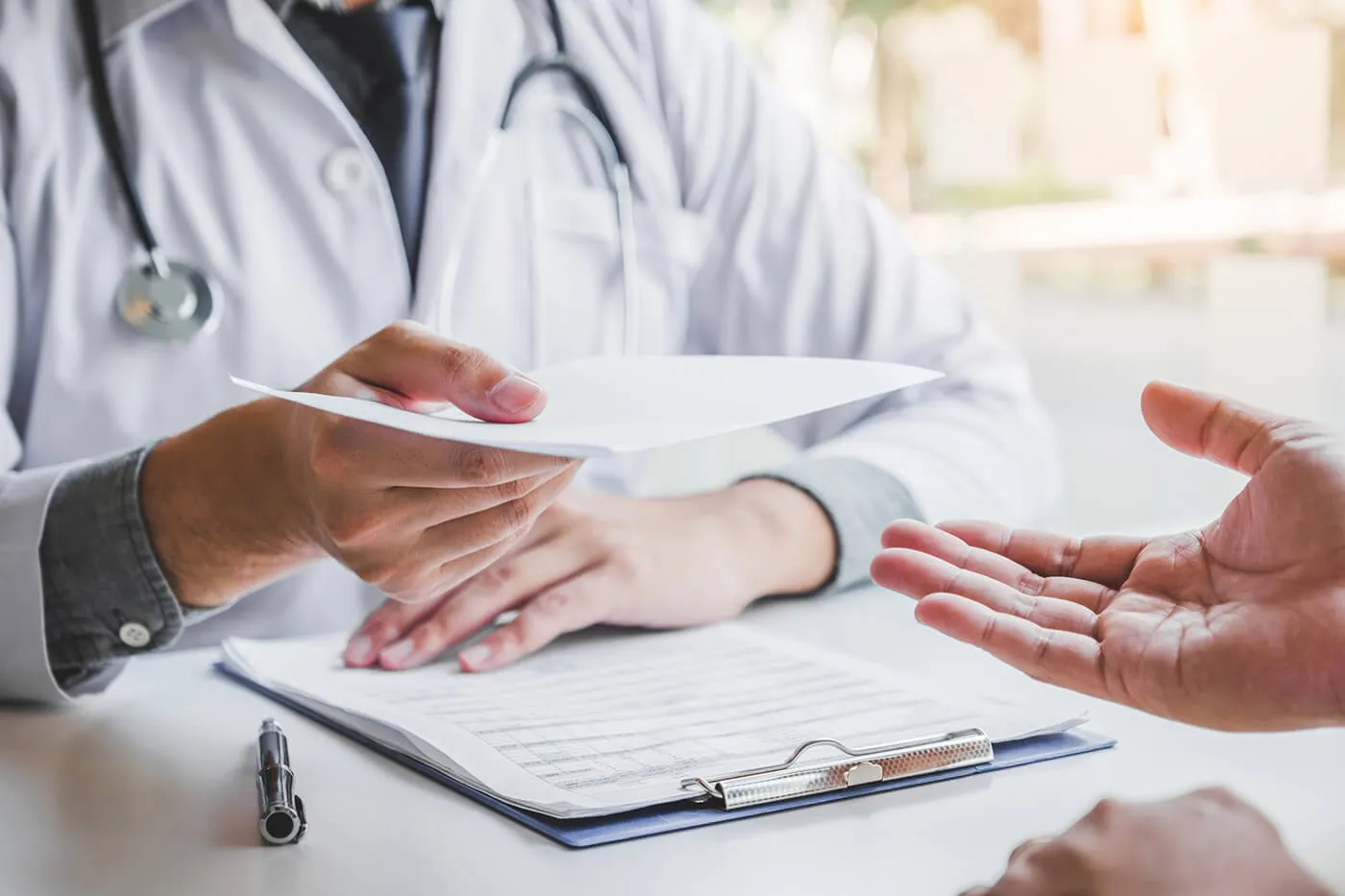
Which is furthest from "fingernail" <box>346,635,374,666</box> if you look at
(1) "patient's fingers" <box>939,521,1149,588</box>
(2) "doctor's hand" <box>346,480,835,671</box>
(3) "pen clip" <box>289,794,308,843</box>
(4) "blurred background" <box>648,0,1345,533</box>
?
(4) "blurred background" <box>648,0,1345,533</box>

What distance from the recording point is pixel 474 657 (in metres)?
0.73

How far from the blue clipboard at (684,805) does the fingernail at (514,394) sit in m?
0.16

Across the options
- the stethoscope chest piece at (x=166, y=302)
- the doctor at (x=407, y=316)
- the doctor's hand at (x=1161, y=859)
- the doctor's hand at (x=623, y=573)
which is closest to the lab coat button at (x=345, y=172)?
the doctor at (x=407, y=316)

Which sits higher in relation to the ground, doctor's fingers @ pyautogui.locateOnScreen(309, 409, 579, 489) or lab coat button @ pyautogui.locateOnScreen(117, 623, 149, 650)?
doctor's fingers @ pyautogui.locateOnScreen(309, 409, 579, 489)

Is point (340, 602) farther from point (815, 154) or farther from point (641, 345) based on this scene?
point (815, 154)

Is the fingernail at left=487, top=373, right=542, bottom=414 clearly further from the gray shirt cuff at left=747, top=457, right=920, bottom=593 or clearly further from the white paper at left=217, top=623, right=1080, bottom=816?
the gray shirt cuff at left=747, top=457, right=920, bottom=593

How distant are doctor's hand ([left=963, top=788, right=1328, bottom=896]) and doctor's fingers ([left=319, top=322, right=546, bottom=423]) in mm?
253

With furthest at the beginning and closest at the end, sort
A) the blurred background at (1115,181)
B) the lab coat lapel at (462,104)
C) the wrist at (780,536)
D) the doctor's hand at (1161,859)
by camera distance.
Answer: the blurred background at (1115,181) → the lab coat lapel at (462,104) → the wrist at (780,536) → the doctor's hand at (1161,859)

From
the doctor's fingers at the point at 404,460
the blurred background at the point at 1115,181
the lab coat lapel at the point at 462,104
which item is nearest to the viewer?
the doctor's fingers at the point at 404,460

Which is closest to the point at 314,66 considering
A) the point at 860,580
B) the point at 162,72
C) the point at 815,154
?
the point at 162,72

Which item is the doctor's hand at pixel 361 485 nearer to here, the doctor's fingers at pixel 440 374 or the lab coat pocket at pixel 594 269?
the doctor's fingers at pixel 440 374

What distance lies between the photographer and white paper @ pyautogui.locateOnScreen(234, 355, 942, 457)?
46 cm

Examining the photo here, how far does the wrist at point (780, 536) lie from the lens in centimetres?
85

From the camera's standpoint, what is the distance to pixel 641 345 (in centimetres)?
107
